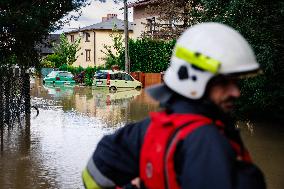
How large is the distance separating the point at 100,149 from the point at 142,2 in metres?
45.5

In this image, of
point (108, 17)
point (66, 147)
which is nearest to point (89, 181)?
point (66, 147)

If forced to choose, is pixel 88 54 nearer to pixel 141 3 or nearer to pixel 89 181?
pixel 141 3

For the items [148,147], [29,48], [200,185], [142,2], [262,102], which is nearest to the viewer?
[200,185]

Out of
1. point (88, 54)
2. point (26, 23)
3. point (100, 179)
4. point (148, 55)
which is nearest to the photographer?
point (100, 179)

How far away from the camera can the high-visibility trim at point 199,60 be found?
1787mm

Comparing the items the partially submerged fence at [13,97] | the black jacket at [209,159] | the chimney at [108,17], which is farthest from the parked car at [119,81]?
the chimney at [108,17]

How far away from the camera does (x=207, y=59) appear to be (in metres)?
1.82

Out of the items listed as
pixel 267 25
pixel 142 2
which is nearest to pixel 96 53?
pixel 142 2

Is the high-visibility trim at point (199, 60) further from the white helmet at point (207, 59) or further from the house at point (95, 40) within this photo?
the house at point (95, 40)

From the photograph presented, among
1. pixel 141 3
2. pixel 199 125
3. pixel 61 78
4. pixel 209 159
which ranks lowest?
pixel 61 78

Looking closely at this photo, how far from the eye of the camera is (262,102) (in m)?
12.3

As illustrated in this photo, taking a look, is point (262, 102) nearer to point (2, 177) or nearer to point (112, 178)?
point (2, 177)

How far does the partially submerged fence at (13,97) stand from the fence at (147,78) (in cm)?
1928

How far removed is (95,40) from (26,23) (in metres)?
55.3
